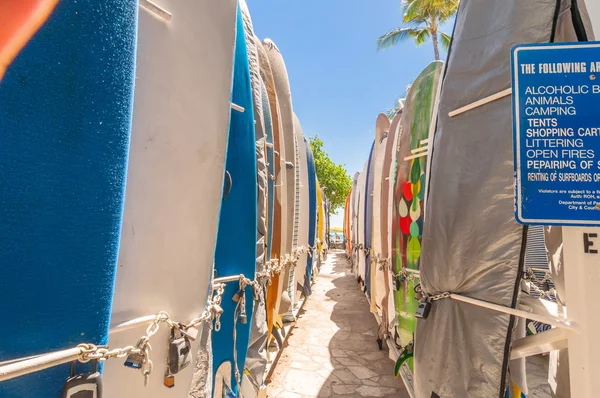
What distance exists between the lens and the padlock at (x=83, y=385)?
707 mm

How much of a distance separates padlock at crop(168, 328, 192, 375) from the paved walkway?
8.87ft

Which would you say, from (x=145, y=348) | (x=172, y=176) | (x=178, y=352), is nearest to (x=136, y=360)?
(x=145, y=348)

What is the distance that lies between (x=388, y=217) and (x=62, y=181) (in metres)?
3.09

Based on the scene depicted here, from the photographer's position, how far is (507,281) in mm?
1471

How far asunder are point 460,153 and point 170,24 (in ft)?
5.05

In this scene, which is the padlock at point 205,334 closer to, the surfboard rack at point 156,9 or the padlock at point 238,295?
the padlock at point 238,295

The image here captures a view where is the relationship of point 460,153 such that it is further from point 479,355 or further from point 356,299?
point 356,299

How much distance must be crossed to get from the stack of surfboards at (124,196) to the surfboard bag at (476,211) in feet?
3.99

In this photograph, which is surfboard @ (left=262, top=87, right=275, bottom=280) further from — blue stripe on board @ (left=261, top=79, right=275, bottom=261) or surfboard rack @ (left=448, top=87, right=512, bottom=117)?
surfboard rack @ (left=448, top=87, right=512, bottom=117)

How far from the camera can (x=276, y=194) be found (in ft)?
10.4

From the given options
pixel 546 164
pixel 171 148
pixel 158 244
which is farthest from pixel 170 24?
pixel 546 164

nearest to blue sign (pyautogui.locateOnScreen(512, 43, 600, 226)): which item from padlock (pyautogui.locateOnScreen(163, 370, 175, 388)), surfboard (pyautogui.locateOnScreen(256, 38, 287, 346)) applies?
padlock (pyautogui.locateOnScreen(163, 370, 175, 388))

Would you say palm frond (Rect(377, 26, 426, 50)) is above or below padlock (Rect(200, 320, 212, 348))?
above

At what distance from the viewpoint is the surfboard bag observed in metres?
1.46
